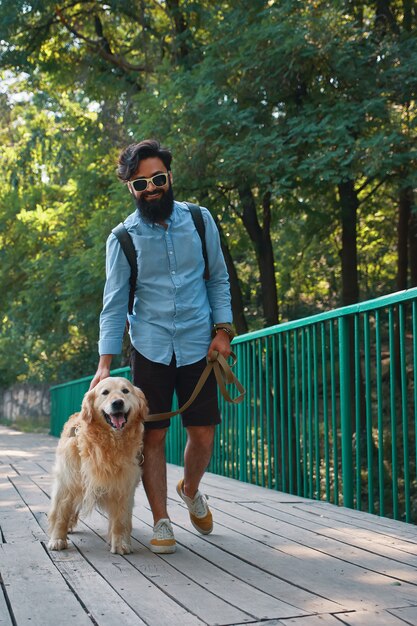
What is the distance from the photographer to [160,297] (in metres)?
4.14

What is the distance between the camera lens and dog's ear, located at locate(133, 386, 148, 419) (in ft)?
12.9

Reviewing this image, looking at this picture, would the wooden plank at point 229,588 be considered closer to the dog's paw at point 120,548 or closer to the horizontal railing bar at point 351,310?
the dog's paw at point 120,548

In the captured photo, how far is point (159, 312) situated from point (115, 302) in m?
0.23

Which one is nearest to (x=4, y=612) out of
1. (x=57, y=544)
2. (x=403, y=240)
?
(x=57, y=544)

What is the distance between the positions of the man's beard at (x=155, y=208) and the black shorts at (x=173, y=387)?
2.25ft

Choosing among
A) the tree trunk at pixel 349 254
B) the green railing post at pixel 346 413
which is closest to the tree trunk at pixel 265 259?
the tree trunk at pixel 349 254

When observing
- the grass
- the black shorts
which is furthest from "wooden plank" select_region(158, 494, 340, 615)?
the grass

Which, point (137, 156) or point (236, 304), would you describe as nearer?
point (137, 156)

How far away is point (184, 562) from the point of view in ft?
12.1

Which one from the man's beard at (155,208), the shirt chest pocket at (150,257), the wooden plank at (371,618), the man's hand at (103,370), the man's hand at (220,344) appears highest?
the man's beard at (155,208)

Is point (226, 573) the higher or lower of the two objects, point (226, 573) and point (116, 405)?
the lower

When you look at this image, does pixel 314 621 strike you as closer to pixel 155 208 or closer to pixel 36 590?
pixel 36 590

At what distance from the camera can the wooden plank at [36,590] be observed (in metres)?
2.72

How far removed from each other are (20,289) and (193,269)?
56.3ft
